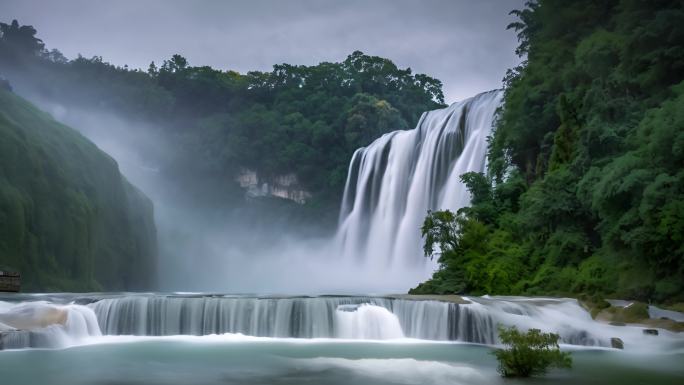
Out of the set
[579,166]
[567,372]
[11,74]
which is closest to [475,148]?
[579,166]

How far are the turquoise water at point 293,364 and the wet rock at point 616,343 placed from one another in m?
0.74

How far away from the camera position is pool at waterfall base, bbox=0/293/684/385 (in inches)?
542

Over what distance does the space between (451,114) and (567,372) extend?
1282 inches

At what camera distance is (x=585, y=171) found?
26297mm

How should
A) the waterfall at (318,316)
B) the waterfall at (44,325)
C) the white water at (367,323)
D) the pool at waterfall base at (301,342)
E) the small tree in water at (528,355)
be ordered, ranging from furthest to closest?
the white water at (367,323) < the waterfall at (318,316) < the waterfall at (44,325) < the pool at waterfall base at (301,342) < the small tree in water at (528,355)

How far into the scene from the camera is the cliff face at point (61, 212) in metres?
31.9

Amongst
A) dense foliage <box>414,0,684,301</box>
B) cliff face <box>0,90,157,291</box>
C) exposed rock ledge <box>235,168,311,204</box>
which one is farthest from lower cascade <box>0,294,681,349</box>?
exposed rock ledge <box>235,168,311,204</box>

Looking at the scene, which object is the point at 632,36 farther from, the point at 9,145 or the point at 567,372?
the point at 9,145

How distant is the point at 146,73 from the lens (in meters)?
78.2

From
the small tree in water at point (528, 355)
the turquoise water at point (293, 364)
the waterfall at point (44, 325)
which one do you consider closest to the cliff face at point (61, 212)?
the waterfall at point (44, 325)

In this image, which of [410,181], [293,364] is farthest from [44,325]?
[410,181]

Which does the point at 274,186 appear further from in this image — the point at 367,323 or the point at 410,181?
the point at 367,323

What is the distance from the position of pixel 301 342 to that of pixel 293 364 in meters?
4.51

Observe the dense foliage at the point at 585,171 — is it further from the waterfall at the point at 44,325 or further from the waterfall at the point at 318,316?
the waterfall at the point at 44,325
